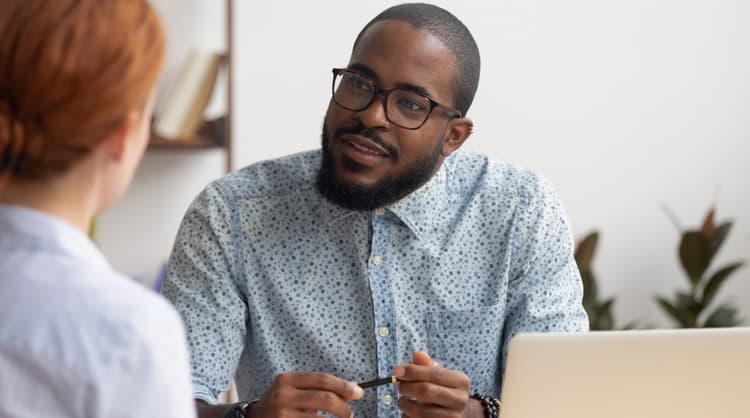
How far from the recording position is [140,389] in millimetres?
767

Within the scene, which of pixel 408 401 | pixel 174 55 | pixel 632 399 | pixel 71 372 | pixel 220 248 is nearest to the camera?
pixel 71 372

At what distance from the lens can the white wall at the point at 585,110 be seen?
3016mm

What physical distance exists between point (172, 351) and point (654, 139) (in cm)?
256

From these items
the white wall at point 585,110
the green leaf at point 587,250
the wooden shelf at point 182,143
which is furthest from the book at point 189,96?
the green leaf at point 587,250

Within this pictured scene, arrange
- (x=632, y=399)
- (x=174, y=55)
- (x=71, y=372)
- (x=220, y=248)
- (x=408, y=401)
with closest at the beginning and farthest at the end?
(x=71, y=372) → (x=632, y=399) → (x=408, y=401) → (x=220, y=248) → (x=174, y=55)

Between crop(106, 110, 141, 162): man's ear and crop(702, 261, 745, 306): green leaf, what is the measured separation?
2358 mm

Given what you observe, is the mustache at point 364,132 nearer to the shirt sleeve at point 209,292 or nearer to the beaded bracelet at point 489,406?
the shirt sleeve at point 209,292

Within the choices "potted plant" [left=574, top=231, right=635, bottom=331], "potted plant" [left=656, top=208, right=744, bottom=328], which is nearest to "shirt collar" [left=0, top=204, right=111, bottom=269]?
"potted plant" [left=574, top=231, right=635, bottom=331]

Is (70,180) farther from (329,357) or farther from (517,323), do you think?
(517,323)

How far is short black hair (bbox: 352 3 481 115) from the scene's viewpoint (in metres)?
1.68

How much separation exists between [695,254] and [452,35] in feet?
4.91

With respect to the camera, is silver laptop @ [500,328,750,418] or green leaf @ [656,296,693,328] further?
green leaf @ [656,296,693,328]

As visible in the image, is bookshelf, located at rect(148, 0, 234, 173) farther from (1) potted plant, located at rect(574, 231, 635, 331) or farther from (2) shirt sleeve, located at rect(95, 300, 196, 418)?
(2) shirt sleeve, located at rect(95, 300, 196, 418)

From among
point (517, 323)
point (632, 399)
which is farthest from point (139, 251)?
point (632, 399)
